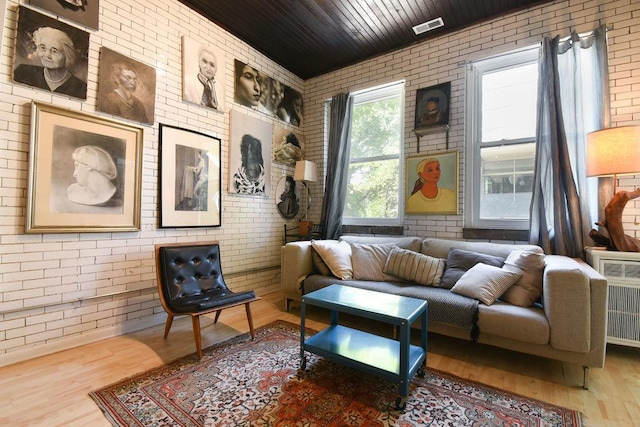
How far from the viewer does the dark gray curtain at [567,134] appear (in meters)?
2.54

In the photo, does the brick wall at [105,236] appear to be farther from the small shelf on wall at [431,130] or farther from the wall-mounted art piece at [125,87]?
the small shelf on wall at [431,130]

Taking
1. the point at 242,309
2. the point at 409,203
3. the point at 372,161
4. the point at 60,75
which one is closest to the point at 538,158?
the point at 409,203

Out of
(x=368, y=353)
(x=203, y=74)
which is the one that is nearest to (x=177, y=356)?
(x=368, y=353)

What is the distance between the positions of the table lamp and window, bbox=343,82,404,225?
1879 mm

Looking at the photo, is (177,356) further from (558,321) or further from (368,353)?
(558,321)

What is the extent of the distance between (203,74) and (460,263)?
11.0ft

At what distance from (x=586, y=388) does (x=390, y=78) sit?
11.9ft

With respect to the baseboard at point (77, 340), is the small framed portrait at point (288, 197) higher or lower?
higher

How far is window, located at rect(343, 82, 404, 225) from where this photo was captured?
3.81m

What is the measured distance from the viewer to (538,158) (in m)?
2.75

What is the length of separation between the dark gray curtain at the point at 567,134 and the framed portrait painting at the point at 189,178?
3.35m

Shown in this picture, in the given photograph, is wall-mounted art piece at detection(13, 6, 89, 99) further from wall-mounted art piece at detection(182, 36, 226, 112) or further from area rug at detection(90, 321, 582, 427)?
area rug at detection(90, 321, 582, 427)

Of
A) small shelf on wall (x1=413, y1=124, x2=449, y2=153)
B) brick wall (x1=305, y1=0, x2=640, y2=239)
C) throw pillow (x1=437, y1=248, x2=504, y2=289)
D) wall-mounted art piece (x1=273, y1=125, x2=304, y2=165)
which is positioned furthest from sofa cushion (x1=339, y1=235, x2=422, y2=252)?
wall-mounted art piece (x1=273, y1=125, x2=304, y2=165)

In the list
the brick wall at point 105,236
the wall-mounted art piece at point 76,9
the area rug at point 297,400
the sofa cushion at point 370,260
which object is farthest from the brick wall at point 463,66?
the wall-mounted art piece at point 76,9
